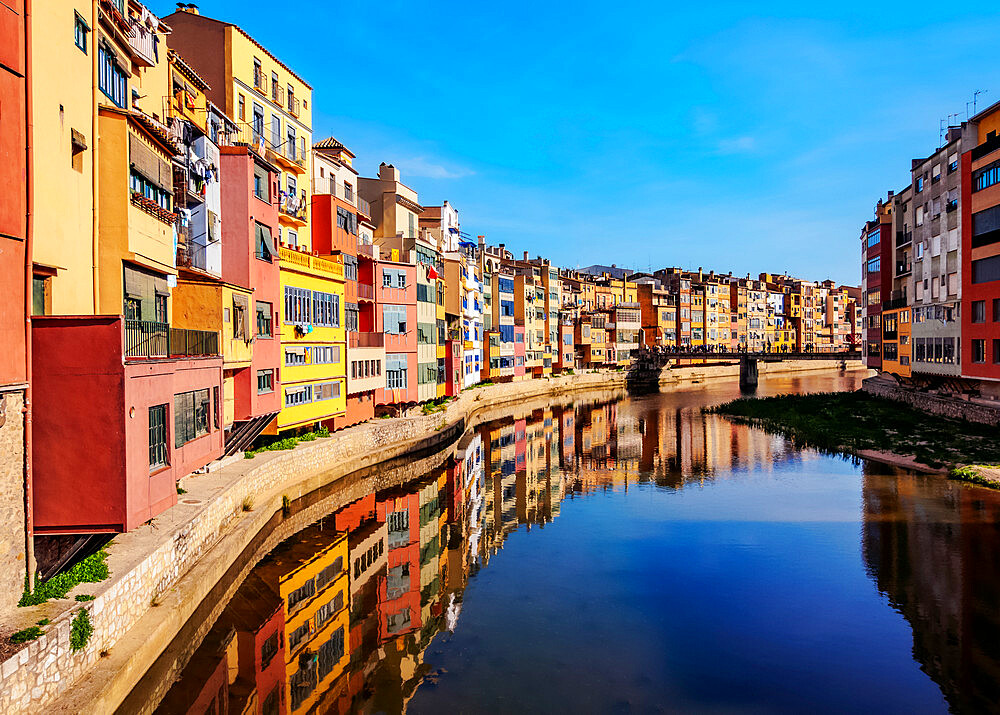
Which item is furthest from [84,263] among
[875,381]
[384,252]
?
[875,381]

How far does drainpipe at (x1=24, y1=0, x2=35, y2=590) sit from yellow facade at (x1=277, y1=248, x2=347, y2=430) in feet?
56.9

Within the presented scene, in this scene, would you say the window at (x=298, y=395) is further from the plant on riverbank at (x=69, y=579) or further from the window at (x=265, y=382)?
the plant on riverbank at (x=69, y=579)

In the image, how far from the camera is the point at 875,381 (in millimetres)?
70625

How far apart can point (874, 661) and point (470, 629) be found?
31.7 ft

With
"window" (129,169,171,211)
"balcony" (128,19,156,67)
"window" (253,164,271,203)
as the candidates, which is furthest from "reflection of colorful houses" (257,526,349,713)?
"balcony" (128,19,156,67)

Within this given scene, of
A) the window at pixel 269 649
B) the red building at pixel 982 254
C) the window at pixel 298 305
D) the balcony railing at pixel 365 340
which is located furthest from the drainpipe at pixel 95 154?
the red building at pixel 982 254

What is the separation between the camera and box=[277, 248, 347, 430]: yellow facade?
3166 centimetres

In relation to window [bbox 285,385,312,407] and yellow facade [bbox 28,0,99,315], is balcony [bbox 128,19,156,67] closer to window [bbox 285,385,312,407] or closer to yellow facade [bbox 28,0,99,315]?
yellow facade [bbox 28,0,99,315]

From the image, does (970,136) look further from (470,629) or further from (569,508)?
(470,629)

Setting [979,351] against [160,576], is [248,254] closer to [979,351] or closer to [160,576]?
[160,576]

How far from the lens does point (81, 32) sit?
1642 cm

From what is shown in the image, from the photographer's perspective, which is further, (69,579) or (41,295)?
(41,295)

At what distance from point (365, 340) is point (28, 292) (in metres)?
27.5

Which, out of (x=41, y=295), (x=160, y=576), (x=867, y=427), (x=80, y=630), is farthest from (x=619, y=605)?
(x=867, y=427)
